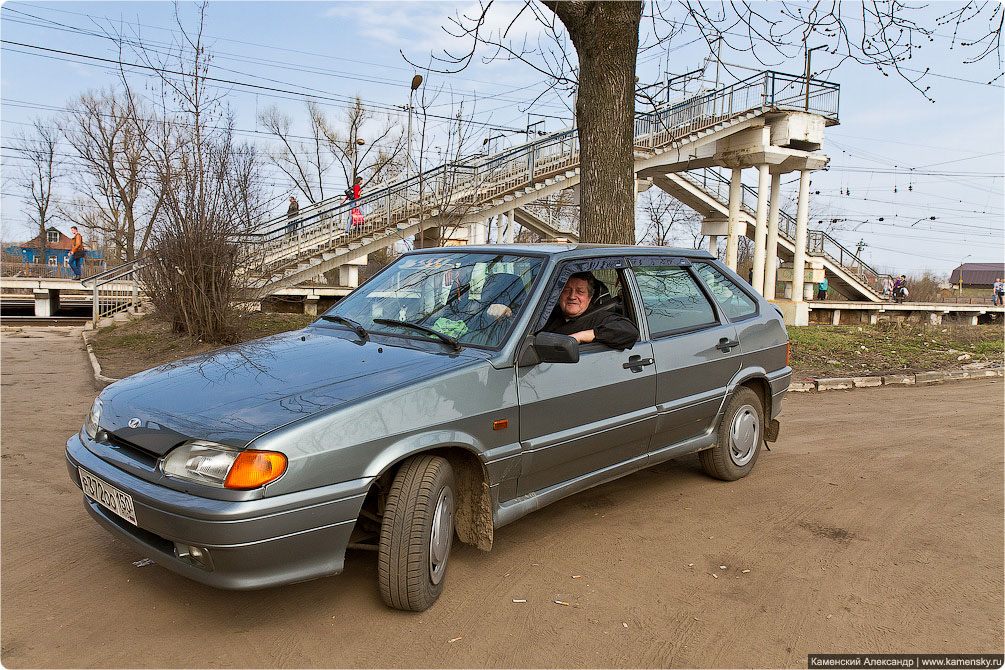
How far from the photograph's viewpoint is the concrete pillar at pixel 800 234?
25.7 meters

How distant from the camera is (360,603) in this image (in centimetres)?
328

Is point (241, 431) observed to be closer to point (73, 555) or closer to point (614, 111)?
point (73, 555)

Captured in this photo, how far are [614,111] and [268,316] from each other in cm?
1035

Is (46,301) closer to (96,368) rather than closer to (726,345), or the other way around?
(96,368)

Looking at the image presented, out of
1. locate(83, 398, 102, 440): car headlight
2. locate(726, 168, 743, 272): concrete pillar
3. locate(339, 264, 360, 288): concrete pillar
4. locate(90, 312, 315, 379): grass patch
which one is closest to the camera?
locate(83, 398, 102, 440): car headlight

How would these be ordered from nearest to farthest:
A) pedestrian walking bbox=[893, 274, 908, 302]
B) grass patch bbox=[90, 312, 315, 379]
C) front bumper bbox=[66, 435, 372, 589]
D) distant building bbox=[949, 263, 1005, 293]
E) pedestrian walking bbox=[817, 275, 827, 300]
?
front bumper bbox=[66, 435, 372, 589], grass patch bbox=[90, 312, 315, 379], pedestrian walking bbox=[817, 275, 827, 300], pedestrian walking bbox=[893, 274, 908, 302], distant building bbox=[949, 263, 1005, 293]

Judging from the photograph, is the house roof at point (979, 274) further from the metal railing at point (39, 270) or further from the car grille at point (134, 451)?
the car grille at point (134, 451)

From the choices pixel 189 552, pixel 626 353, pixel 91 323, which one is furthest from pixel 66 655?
pixel 91 323

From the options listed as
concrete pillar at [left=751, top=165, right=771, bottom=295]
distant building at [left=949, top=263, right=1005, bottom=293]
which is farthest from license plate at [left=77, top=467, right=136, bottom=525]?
distant building at [left=949, top=263, right=1005, bottom=293]

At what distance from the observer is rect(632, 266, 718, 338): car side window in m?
4.62

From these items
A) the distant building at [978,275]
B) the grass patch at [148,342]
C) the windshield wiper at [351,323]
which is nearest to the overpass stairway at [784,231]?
the grass patch at [148,342]

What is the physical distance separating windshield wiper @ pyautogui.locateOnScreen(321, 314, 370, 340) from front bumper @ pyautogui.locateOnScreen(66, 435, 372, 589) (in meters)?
1.25

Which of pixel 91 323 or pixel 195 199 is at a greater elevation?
pixel 195 199

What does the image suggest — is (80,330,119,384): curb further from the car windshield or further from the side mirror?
the side mirror
